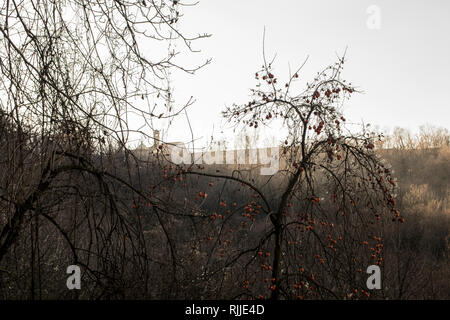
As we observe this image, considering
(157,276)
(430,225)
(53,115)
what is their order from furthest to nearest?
(430,225)
(157,276)
(53,115)

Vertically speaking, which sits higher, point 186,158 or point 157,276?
point 186,158

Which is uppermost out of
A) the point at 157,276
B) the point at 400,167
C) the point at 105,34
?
the point at 105,34

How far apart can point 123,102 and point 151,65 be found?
369 mm

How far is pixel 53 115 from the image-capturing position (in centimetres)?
189

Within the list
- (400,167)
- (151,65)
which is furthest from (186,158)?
(400,167)

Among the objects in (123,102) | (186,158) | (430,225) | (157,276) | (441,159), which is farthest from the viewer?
(441,159)

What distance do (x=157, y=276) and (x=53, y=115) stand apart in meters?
4.81

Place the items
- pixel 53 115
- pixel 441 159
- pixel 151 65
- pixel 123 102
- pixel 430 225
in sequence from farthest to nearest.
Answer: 1. pixel 441 159
2. pixel 430 225
3. pixel 151 65
4. pixel 123 102
5. pixel 53 115

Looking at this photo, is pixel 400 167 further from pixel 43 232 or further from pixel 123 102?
pixel 123 102

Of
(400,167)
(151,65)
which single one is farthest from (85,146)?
(400,167)
